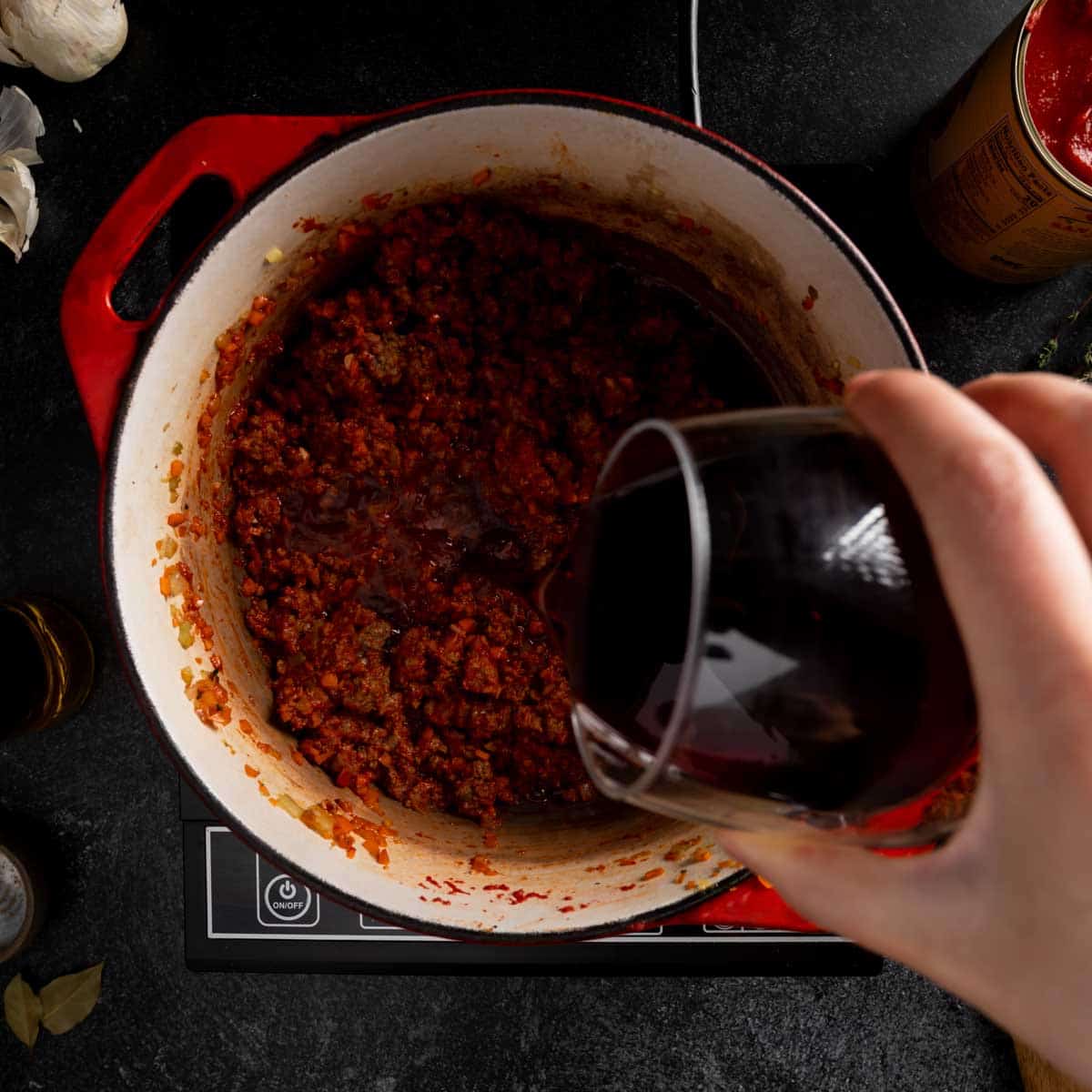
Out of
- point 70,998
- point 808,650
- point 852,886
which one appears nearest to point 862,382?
point 808,650

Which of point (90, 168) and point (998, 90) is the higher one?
point (998, 90)

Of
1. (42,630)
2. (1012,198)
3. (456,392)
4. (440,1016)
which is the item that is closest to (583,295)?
(456,392)

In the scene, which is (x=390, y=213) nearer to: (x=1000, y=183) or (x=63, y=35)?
(x=63, y=35)

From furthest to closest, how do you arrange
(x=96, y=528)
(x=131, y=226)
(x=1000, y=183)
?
(x=96, y=528), (x=1000, y=183), (x=131, y=226)

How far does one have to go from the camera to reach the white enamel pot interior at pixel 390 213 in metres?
0.78

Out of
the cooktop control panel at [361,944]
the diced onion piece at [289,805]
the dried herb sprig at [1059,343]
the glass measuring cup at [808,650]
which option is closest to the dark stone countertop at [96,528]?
the dried herb sprig at [1059,343]

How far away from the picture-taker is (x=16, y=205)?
105 centimetres

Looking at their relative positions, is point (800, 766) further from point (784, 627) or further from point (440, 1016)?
point (440, 1016)

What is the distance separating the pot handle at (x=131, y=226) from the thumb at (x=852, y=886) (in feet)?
1.99

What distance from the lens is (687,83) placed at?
0.96 metres

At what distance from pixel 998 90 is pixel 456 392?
0.60 metres

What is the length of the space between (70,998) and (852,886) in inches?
39.0

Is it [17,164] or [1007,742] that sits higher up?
[1007,742]

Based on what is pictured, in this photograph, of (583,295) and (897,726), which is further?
(583,295)
